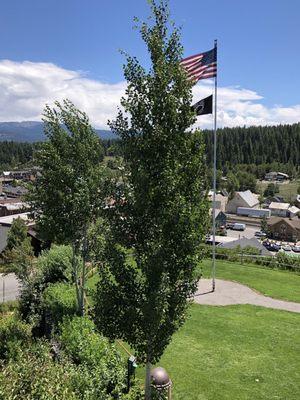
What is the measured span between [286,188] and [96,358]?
6083 inches

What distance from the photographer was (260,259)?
1185 inches

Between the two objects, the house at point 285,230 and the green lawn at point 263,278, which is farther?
the house at point 285,230

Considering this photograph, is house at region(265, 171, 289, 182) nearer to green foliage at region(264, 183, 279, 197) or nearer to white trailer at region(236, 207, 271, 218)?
green foliage at region(264, 183, 279, 197)

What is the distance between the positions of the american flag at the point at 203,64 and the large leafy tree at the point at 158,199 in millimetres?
8078

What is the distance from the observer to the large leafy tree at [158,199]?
9.12 meters

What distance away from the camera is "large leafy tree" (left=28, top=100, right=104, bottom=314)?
16906mm

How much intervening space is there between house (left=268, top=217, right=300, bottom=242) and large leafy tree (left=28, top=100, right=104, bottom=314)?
282 feet

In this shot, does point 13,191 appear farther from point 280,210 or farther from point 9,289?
point 9,289

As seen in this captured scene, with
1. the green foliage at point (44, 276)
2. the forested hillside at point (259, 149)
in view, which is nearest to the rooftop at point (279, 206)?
the forested hillside at point (259, 149)

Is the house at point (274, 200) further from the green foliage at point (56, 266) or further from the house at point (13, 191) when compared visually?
the green foliage at point (56, 266)

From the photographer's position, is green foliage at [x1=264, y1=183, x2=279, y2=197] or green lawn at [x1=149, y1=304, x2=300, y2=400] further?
green foliage at [x1=264, y1=183, x2=279, y2=197]

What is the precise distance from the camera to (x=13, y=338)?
16.4 meters

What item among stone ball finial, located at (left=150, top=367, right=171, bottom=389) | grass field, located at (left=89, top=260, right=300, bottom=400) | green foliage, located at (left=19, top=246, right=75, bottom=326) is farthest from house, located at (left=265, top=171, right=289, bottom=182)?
stone ball finial, located at (left=150, top=367, right=171, bottom=389)

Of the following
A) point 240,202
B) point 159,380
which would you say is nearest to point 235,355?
point 159,380
